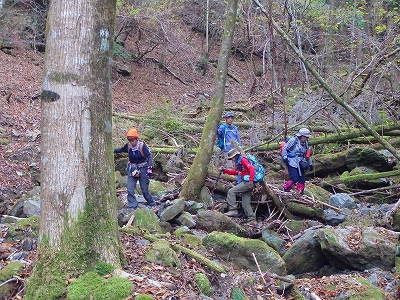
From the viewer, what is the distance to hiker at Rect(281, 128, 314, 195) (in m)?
10.7

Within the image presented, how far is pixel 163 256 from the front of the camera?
547cm

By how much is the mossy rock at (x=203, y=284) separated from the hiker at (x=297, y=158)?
19.3 feet

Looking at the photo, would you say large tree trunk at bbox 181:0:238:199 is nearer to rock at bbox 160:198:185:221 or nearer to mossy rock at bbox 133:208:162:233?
rock at bbox 160:198:185:221

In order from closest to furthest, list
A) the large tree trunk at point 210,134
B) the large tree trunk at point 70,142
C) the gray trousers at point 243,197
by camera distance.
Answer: the large tree trunk at point 70,142, the gray trousers at point 243,197, the large tree trunk at point 210,134

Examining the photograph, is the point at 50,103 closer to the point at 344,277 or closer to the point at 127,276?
the point at 127,276

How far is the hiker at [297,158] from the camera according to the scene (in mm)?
10711

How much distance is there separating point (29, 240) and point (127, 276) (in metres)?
2.08

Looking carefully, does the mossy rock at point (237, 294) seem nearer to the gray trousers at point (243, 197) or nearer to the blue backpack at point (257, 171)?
the blue backpack at point (257, 171)

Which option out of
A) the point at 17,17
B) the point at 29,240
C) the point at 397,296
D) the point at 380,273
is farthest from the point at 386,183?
the point at 17,17

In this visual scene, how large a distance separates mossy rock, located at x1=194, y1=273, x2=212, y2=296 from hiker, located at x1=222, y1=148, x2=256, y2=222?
459 centimetres

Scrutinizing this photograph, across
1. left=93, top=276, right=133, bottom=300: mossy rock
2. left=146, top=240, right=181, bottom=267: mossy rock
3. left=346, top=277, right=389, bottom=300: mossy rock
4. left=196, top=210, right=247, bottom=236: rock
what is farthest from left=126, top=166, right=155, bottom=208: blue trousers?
left=93, top=276, right=133, bottom=300: mossy rock

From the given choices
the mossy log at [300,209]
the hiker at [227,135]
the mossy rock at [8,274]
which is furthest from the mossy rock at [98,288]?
the hiker at [227,135]

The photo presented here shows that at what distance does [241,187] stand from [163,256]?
15.5ft

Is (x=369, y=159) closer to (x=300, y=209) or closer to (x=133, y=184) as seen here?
(x=300, y=209)
